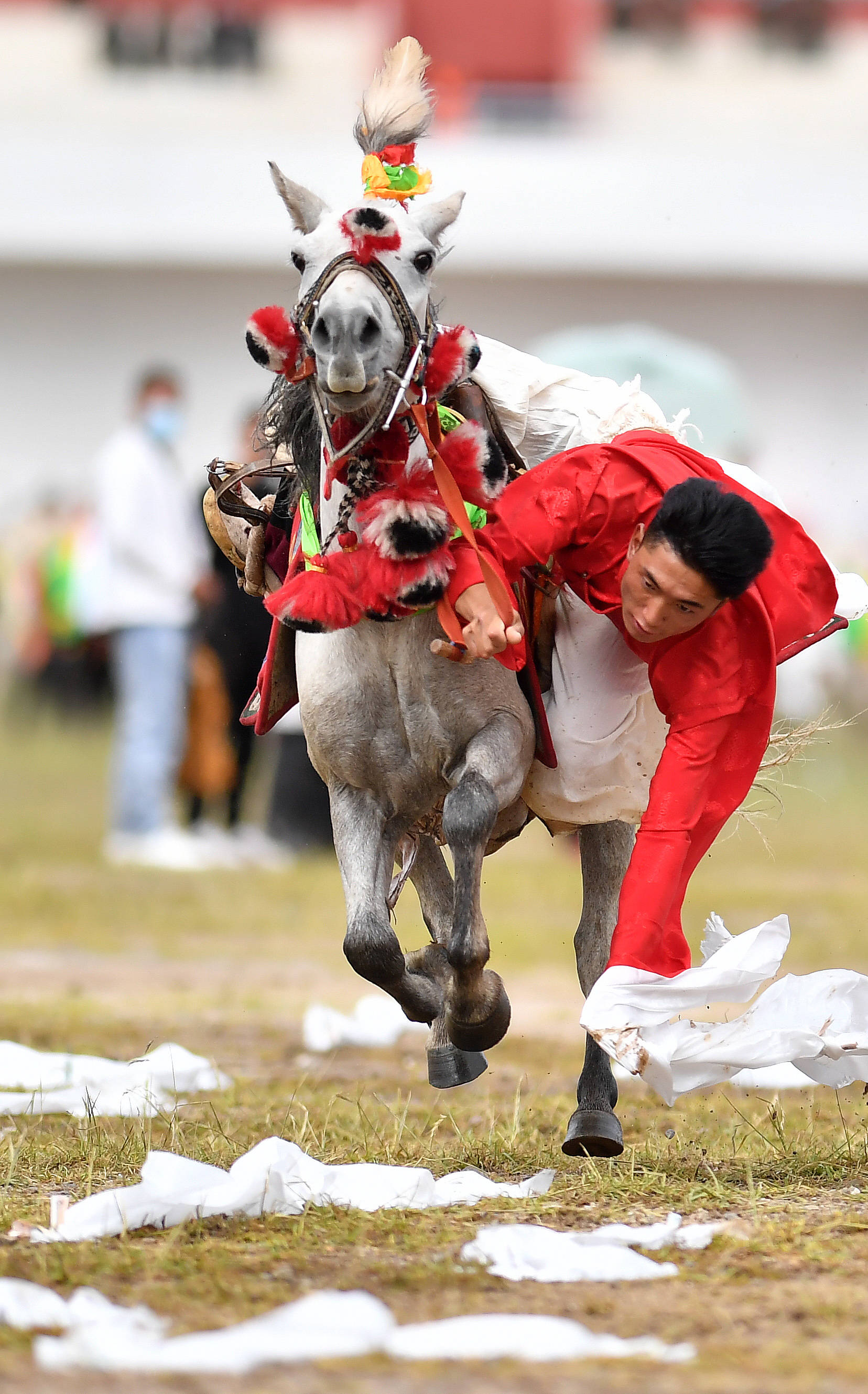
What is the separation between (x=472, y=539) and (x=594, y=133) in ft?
77.3

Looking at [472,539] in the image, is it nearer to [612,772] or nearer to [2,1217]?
[612,772]

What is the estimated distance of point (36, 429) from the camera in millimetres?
26250

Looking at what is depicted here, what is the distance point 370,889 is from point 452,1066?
2.49ft

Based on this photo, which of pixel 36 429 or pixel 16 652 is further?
pixel 36 429

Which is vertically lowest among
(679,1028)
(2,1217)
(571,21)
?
(2,1217)

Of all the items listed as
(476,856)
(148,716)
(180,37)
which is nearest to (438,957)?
(476,856)

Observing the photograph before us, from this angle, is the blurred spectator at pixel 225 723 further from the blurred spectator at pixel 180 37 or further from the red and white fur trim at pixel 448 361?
the blurred spectator at pixel 180 37

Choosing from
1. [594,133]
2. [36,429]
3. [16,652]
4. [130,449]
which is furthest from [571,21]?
[130,449]

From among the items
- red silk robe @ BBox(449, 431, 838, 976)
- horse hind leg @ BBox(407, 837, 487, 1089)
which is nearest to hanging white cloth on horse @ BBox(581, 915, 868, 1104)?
red silk robe @ BBox(449, 431, 838, 976)

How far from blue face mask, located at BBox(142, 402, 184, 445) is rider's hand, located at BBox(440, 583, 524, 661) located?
7.74 meters

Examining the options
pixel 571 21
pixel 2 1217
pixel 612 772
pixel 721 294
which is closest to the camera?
pixel 2 1217

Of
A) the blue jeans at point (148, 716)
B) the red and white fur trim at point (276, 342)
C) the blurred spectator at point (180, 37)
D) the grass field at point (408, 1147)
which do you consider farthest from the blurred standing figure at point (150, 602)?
the blurred spectator at point (180, 37)

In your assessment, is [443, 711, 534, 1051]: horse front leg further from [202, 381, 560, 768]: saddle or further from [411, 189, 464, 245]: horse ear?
[411, 189, 464, 245]: horse ear

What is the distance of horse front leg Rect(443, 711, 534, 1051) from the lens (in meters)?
3.97
